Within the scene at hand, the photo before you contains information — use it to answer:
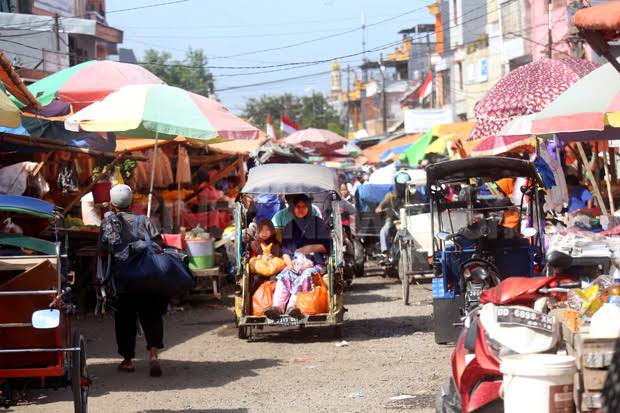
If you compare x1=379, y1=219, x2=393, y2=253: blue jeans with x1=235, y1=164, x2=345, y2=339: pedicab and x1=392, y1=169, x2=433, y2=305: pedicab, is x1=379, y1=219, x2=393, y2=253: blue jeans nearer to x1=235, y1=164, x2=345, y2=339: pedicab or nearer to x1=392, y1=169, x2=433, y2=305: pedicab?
x1=392, y1=169, x2=433, y2=305: pedicab

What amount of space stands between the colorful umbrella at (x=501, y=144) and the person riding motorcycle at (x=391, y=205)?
1.60m

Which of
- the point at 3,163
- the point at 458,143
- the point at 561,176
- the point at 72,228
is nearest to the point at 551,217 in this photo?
the point at 561,176

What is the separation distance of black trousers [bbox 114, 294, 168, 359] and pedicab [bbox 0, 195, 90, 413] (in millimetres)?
2522

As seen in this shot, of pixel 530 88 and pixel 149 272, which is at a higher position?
pixel 530 88

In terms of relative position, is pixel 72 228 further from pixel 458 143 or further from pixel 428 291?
pixel 458 143

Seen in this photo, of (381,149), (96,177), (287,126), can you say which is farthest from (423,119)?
(96,177)

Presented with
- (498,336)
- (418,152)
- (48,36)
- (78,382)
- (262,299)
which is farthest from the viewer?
(48,36)

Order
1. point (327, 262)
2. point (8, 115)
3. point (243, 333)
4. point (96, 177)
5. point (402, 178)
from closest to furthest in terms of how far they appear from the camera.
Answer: point (8, 115) < point (243, 333) < point (327, 262) < point (96, 177) < point (402, 178)

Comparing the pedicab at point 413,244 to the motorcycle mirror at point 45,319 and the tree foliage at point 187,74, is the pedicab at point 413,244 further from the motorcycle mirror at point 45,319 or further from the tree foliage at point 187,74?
the tree foliage at point 187,74

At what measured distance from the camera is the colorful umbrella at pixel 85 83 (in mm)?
15859

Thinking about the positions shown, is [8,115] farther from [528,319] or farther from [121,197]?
[528,319]

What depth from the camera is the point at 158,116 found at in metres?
13.5

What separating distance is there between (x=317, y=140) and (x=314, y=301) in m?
24.4

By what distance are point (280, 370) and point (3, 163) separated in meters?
6.53
